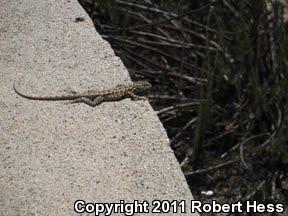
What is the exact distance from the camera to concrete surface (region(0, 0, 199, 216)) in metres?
2.79

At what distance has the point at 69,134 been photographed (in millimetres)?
3049

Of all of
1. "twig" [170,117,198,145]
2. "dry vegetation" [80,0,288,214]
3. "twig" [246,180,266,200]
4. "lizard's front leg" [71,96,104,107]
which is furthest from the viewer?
"twig" [170,117,198,145]

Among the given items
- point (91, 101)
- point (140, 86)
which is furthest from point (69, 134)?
point (140, 86)

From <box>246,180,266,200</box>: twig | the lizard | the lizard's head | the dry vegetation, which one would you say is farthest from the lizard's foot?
<box>246,180,266,200</box>: twig

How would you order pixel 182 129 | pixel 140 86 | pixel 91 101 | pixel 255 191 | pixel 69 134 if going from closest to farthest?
pixel 69 134 → pixel 91 101 → pixel 140 86 → pixel 255 191 → pixel 182 129

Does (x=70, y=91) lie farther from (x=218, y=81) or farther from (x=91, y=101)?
(x=218, y=81)

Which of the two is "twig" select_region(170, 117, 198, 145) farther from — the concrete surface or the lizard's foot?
the lizard's foot

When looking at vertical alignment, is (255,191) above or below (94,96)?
below

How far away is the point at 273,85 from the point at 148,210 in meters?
1.61

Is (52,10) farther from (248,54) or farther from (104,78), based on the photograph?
(248,54)

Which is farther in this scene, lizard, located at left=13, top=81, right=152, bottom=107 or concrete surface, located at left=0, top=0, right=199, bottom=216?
lizard, located at left=13, top=81, right=152, bottom=107

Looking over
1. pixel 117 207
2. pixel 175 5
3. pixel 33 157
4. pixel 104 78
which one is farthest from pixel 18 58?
pixel 175 5

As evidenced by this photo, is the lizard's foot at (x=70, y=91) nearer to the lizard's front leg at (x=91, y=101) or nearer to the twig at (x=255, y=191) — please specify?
the lizard's front leg at (x=91, y=101)

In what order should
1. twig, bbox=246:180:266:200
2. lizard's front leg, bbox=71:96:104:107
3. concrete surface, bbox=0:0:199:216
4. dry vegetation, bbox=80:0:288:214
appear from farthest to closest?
dry vegetation, bbox=80:0:288:214, twig, bbox=246:180:266:200, lizard's front leg, bbox=71:96:104:107, concrete surface, bbox=0:0:199:216
